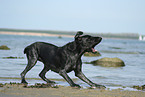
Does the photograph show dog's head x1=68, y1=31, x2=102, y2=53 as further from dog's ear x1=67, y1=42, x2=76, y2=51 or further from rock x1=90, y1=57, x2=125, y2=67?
rock x1=90, y1=57, x2=125, y2=67

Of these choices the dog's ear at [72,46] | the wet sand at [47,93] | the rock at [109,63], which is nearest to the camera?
the wet sand at [47,93]

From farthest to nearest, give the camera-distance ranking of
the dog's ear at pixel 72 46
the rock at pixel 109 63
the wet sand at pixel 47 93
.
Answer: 1. the rock at pixel 109 63
2. the dog's ear at pixel 72 46
3. the wet sand at pixel 47 93

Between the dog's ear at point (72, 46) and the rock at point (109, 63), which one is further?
the rock at point (109, 63)

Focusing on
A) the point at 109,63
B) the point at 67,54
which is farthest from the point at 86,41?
the point at 109,63

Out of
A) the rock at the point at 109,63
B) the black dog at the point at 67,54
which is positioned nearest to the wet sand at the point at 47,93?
the black dog at the point at 67,54

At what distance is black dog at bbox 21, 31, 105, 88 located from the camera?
9.20 metres

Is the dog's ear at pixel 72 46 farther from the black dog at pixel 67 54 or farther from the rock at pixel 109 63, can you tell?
the rock at pixel 109 63

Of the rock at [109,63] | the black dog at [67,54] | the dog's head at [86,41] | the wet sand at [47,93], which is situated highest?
the dog's head at [86,41]

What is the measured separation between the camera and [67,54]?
9406 mm

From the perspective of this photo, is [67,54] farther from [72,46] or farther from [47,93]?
[47,93]

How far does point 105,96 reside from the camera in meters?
7.71

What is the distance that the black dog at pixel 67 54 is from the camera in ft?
30.2

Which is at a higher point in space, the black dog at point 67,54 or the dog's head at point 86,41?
the dog's head at point 86,41

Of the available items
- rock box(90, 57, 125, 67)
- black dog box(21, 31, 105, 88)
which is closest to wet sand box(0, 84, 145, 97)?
black dog box(21, 31, 105, 88)
